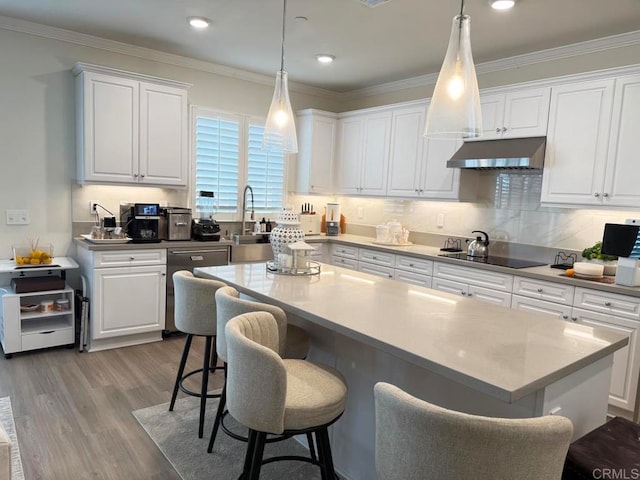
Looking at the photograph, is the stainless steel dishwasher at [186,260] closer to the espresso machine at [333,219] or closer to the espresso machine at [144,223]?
the espresso machine at [144,223]

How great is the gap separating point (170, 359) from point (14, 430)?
1258mm

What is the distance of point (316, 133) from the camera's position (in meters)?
5.27

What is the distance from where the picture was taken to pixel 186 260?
160 inches

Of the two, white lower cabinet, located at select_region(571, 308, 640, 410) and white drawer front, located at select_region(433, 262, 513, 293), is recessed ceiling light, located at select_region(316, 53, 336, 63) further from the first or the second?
white lower cabinet, located at select_region(571, 308, 640, 410)

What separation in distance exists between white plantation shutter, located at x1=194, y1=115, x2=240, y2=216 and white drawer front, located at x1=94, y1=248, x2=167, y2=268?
894mm

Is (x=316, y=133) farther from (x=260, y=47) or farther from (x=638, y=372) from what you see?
(x=638, y=372)

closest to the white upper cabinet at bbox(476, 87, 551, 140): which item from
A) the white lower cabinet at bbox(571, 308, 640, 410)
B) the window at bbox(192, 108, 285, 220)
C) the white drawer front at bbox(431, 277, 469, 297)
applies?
the white drawer front at bbox(431, 277, 469, 297)

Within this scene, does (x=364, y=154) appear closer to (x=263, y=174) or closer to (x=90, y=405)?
(x=263, y=174)

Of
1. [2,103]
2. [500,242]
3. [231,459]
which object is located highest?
[2,103]

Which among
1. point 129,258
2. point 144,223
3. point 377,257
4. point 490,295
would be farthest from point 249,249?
point 490,295

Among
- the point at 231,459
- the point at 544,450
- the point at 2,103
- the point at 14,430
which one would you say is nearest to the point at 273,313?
the point at 231,459

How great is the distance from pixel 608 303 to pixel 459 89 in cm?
200

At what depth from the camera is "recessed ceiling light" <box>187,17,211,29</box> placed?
3.38 metres

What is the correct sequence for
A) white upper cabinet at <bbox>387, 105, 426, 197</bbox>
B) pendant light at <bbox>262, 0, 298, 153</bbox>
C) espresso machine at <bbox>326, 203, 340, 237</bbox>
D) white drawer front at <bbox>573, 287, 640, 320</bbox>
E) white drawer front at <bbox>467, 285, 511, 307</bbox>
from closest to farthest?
pendant light at <bbox>262, 0, 298, 153</bbox> < white drawer front at <bbox>573, 287, 640, 320</bbox> < white drawer front at <bbox>467, 285, 511, 307</bbox> < white upper cabinet at <bbox>387, 105, 426, 197</bbox> < espresso machine at <bbox>326, 203, 340, 237</bbox>
